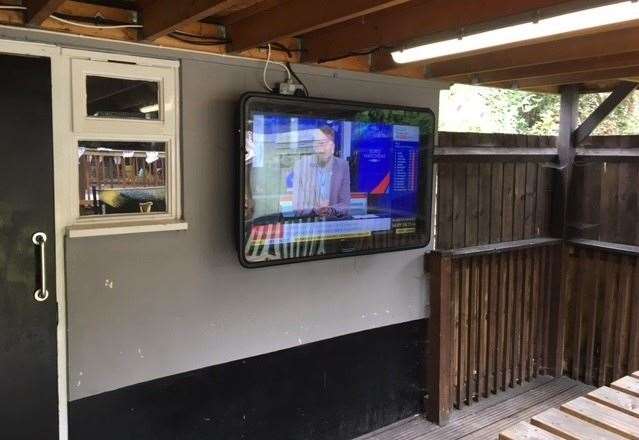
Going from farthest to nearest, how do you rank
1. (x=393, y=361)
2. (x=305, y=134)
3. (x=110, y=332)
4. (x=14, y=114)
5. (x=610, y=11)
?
(x=393, y=361)
(x=305, y=134)
(x=110, y=332)
(x=14, y=114)
(x=610, y=11)

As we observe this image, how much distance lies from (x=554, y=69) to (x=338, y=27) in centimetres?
138

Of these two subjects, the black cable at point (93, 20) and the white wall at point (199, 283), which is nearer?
the black cable at point (93, 20)

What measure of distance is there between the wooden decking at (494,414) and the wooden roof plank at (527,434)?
159cm

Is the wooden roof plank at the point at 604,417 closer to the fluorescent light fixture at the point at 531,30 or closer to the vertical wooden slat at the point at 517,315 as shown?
the fluorescent light fixture at the point at 531,30

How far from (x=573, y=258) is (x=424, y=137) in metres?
1.97

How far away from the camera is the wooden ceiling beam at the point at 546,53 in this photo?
8.76 feet

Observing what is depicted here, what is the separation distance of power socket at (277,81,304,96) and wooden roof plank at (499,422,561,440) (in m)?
1.87

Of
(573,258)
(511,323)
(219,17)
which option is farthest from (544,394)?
(219,17)

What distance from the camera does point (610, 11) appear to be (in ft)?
6.39

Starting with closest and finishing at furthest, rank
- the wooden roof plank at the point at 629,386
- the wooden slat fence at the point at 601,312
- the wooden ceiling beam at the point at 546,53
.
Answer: the wooden roof plank at the point at 629,386
the wooden ceiling beam at the point at 546,53
the wooden slat fence at the point at 601,312

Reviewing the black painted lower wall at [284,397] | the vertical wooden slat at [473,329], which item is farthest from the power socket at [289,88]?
the vertical wooden slat at [473,329]

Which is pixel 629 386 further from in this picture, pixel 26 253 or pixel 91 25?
pixel 91 25

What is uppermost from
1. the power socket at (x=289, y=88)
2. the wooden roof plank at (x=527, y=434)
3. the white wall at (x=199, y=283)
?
the power socket at (x=289, y=88)

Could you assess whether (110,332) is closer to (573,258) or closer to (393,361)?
(393,361)
